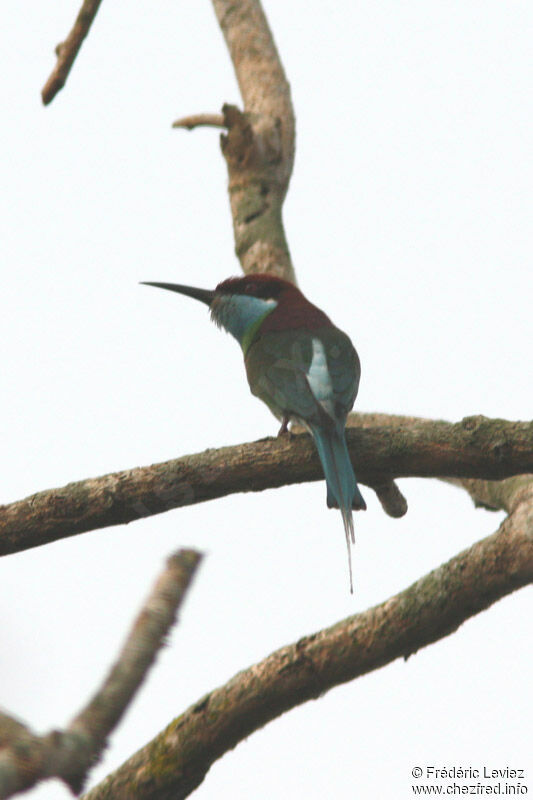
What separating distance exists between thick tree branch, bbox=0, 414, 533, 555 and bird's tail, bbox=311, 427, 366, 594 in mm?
30

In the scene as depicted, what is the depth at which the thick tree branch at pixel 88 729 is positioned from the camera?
1344mm

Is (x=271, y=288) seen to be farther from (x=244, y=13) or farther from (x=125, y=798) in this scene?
(x=125, y=798)

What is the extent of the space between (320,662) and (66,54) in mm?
3403

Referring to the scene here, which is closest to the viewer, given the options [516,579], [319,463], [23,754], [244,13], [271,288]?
[23,754]

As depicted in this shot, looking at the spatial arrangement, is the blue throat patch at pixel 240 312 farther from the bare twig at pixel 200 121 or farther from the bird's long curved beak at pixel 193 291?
the bare twig at pixel 200 121

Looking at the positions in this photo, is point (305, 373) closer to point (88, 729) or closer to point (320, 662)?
point (320, 662)

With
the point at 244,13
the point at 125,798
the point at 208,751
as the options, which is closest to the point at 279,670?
the point at 208,751

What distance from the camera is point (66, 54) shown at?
4.76 m

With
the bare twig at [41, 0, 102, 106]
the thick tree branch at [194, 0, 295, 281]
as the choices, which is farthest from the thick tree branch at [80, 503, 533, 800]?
the bare twig at [41, 0, 102, 106]

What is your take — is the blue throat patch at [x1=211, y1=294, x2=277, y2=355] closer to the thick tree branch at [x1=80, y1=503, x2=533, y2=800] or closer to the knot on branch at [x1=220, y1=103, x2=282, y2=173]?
the knot on branch at [x1=220, y1=103, x2=282, y2=173]

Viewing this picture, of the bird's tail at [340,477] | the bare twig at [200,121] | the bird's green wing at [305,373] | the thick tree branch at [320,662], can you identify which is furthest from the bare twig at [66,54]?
the thick tree branch at [320,662]

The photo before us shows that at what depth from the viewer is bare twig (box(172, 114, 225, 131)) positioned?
17.2 feet

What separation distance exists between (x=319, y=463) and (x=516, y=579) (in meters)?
0.76

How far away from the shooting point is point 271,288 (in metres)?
4.47
